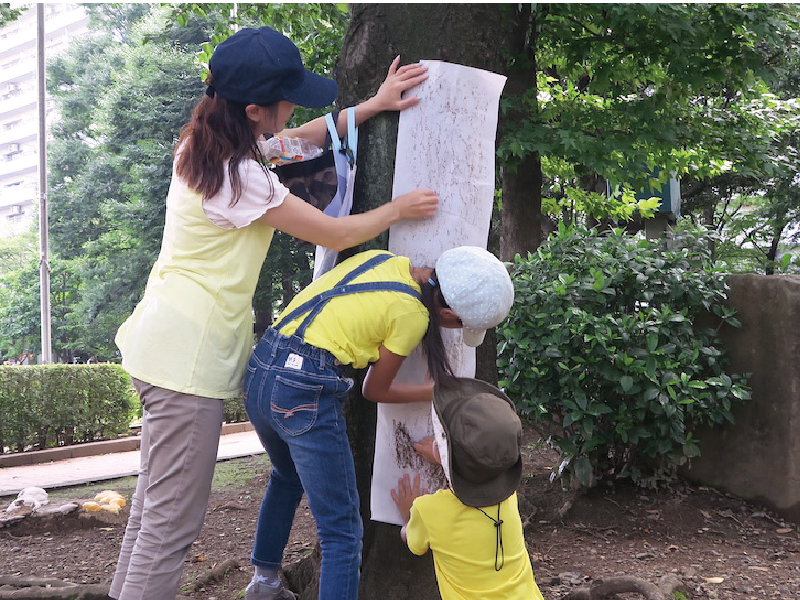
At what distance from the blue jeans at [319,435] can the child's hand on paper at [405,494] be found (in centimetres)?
43

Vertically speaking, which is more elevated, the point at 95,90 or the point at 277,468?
the point at 95,90

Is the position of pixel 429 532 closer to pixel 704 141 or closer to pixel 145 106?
pixel 704 141

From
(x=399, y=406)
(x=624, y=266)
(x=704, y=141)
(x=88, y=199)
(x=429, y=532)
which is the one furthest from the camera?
(x=88, y=199)

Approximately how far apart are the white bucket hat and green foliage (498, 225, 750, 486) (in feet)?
7.58

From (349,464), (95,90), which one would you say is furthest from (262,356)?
(95,90)

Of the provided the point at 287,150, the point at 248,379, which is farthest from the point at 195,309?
the point at 287,150

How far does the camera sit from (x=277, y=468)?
9.45 feet

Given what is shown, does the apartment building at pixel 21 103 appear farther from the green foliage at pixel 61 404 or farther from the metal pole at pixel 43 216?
the green foliage at pixel 61 404

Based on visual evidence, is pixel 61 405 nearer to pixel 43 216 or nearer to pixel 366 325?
pixel 43 216

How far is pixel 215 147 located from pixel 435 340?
932 mm

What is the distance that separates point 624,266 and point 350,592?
3.27m

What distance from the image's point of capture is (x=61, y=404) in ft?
33.5

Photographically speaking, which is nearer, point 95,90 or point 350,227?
point 350,227

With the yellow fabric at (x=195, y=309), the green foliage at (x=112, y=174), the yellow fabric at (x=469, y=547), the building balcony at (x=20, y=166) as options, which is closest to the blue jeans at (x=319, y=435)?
the yellow fabric at (x=195, y=309)
